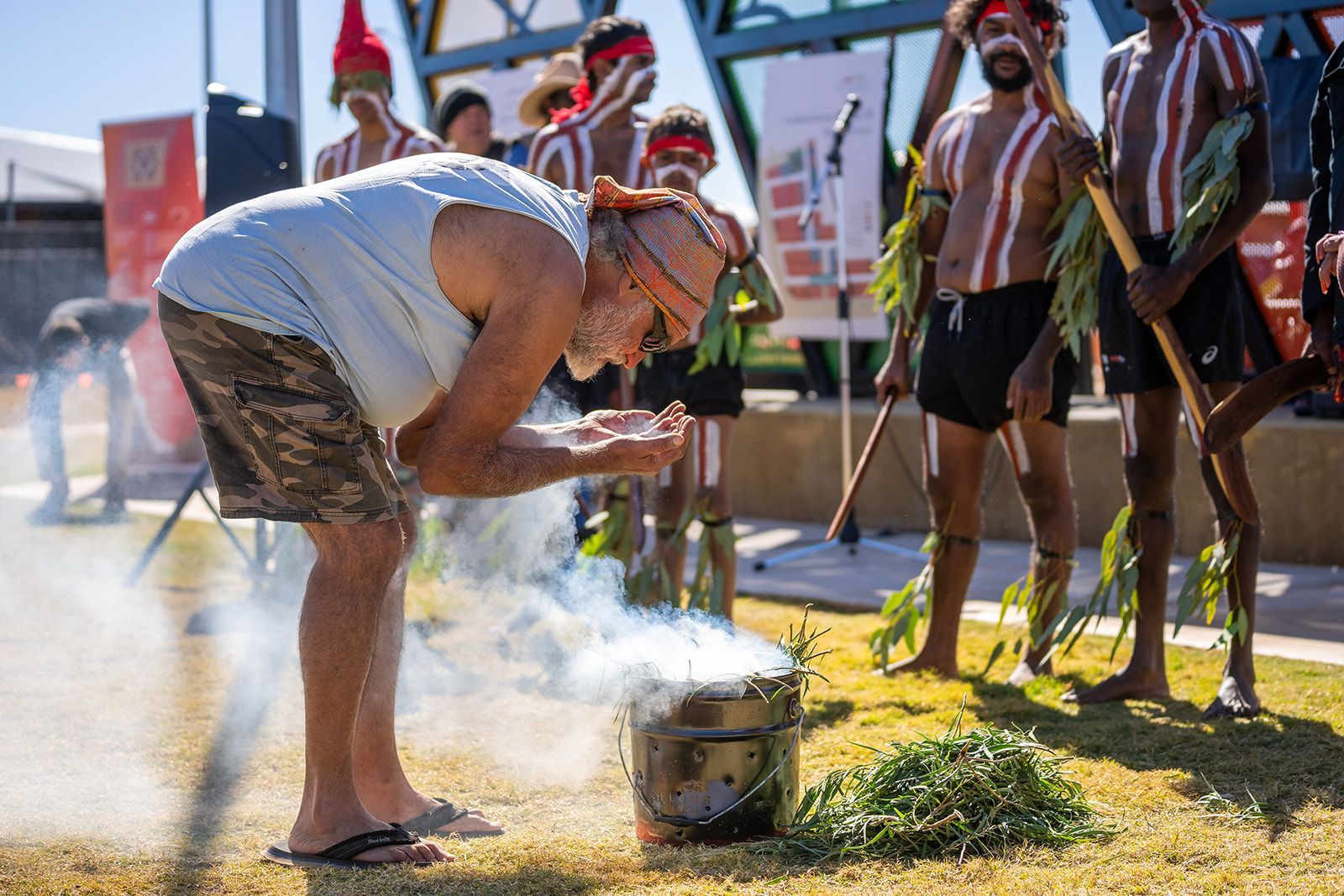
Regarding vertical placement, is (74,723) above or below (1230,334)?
below

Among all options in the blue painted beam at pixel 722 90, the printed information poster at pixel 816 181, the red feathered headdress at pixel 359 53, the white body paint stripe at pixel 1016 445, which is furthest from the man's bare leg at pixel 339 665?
the blue painted beam at pixel 722 90

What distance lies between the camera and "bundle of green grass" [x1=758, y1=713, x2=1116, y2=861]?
3.04 metres

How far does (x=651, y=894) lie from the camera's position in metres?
2.80

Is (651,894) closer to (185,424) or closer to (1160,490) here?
(1160,490)

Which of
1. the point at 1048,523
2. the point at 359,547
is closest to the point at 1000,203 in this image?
the point at 1048,523

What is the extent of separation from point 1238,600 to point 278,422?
3155 millimetres

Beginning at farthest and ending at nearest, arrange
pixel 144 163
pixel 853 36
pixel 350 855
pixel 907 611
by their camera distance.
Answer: pixel 144 163 < pixel 853 36 < pixel 907 611 < pixel 350 855

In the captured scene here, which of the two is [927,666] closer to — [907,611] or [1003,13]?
[907,611]

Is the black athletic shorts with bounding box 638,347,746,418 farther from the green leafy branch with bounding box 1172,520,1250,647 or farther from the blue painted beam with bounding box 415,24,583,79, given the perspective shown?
the blue painted beam with bounding box 415,24,583,79

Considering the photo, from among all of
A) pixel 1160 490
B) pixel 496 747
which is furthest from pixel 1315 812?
pixel 496 747

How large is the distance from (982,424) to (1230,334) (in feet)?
2.94

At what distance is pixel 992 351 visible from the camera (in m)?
4.75

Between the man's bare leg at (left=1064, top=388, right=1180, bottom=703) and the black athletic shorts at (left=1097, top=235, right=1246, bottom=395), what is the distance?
0.32 ft

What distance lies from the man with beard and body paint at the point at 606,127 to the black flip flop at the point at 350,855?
2694 millimetres
